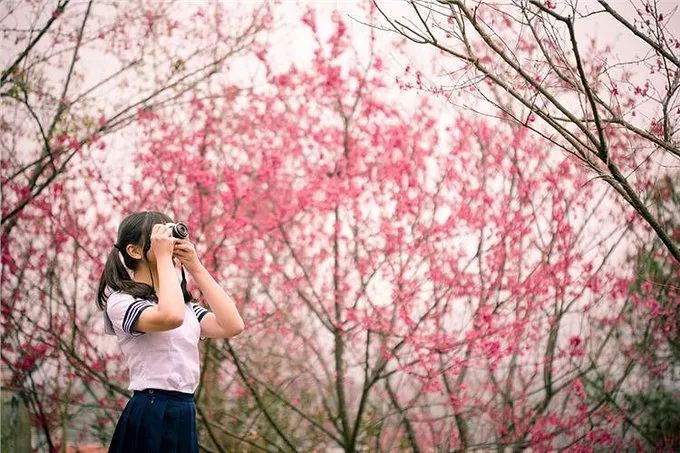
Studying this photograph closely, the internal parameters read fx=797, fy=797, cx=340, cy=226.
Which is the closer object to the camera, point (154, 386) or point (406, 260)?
point (154, 386)

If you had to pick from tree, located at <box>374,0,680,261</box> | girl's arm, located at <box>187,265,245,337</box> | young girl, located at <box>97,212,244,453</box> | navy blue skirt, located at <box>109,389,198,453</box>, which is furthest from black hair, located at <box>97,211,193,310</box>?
tree, located at <box>374,0,680,261</box>

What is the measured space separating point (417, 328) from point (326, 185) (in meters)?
0.76

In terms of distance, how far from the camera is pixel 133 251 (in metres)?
1.71

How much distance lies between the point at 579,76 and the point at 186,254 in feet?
3.47

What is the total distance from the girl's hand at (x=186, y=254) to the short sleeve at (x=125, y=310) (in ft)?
0.43

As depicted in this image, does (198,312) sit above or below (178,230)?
below

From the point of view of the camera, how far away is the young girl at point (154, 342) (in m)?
1.56

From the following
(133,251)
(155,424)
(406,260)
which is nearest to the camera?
(155,424)

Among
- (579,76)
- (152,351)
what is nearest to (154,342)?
(152,351)

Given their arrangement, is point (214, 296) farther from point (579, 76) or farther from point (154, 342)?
point (579, 76)

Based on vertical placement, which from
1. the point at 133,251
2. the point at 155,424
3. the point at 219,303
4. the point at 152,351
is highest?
the point at 133,251

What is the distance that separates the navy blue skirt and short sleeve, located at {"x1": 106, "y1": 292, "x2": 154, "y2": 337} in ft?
0.45

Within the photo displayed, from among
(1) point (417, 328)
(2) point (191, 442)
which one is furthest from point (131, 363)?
(1) point (417, 328)

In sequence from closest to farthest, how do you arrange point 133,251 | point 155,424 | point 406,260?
point 155,424, point 133,251, point 406,260
